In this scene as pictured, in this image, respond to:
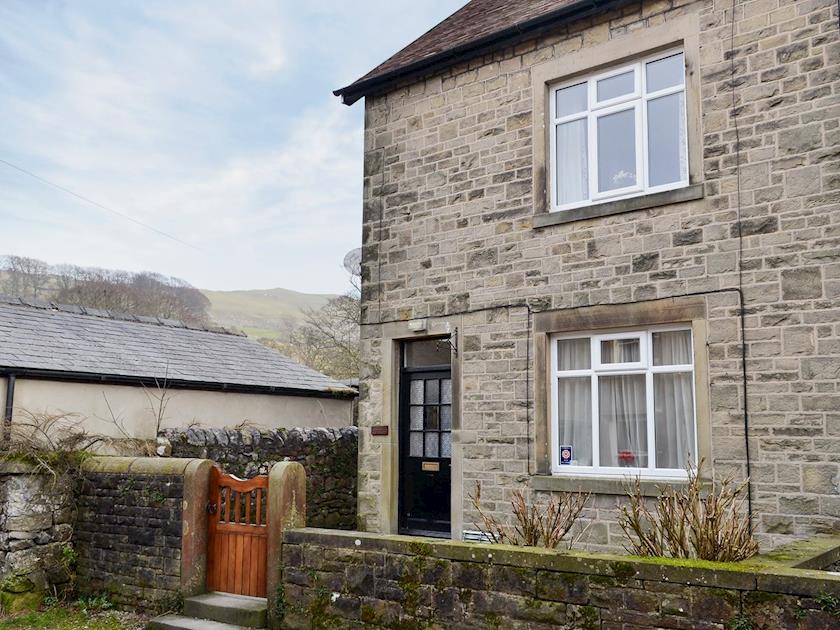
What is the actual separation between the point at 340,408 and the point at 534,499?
8.08 meters

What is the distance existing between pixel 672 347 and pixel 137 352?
9095 mm

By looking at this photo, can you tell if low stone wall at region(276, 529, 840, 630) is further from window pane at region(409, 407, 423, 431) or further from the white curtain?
window pane at region(409, 407, 423, 431)

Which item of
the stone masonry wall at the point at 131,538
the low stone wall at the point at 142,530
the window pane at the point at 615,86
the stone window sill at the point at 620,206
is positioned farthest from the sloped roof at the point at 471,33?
the stone masonry wall at the point at 131,538

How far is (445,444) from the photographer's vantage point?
10.3 meters

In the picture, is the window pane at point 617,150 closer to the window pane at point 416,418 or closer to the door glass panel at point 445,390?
the door glass panel at point 445,390

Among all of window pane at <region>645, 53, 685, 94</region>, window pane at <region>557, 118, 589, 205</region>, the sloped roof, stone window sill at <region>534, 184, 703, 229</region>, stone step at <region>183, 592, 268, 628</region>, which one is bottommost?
stone step at <region>183, 592, 268, 628</region>

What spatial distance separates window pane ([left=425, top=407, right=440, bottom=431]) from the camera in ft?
34.0

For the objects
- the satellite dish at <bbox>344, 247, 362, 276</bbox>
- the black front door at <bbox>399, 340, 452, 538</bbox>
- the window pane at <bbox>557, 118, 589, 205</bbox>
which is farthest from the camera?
the satellite dish at <bbox>344, 247, 362, 276</bbox>

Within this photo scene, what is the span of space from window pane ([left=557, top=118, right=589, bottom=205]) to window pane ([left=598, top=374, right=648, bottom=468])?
218 centimetres

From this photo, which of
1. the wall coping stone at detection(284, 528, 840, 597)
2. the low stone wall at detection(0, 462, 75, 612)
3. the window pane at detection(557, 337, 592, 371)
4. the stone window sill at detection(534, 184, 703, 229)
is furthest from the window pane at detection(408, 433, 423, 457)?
the low stone wall at detection(0, 462, 75, 612)

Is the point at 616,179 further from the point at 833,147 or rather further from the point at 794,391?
the point at 794,391

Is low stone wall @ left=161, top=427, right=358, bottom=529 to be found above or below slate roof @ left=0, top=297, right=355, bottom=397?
below

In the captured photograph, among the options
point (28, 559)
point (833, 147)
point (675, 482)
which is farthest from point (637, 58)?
point (28, 559)

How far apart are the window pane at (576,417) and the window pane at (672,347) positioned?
837 mm
